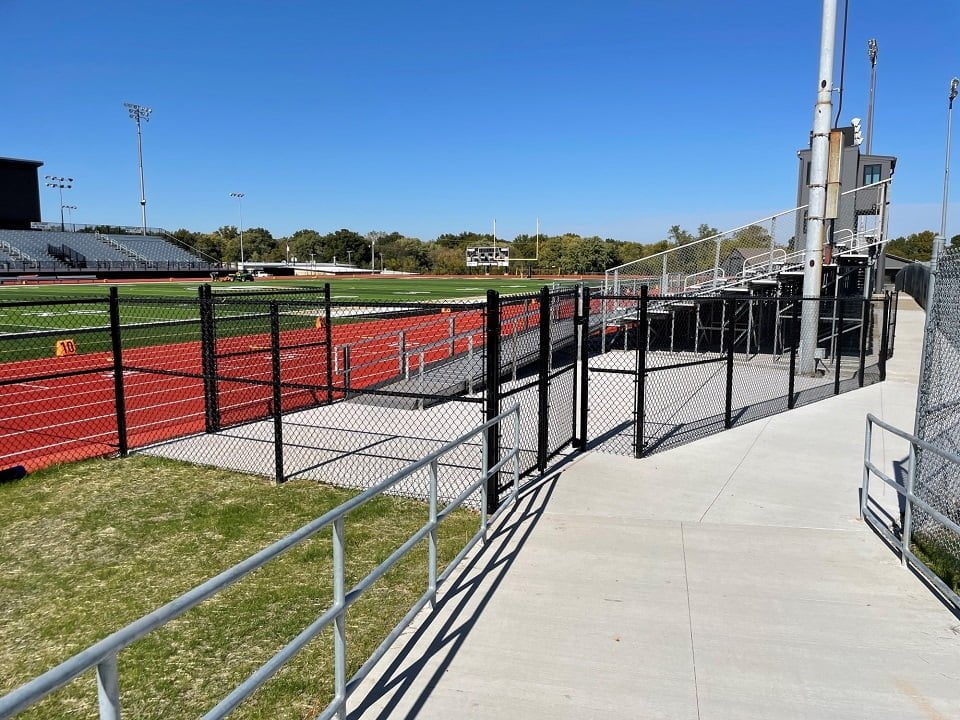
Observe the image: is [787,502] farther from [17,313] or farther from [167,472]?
[17,313]

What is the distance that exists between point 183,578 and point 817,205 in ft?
47.1

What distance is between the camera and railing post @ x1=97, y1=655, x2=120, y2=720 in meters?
1.93

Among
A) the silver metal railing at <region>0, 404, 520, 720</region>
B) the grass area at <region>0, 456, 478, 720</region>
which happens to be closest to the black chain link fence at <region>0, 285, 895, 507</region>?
the grass area at <region>0, 456, 478, 720</region>

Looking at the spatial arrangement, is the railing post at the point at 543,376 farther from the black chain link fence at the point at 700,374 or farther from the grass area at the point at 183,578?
→ the grass area at the point at 183,578

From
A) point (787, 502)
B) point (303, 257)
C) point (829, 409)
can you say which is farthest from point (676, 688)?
point (303, 257)

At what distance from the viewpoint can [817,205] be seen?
1509 centimetres

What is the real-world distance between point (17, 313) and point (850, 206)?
31067 millimetres

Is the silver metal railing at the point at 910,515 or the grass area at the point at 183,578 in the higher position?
the silver metal railing at the point at 910,515

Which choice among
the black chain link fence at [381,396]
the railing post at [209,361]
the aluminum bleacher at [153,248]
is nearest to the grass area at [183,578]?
the black chain link fence at [381,396]

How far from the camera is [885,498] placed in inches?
287

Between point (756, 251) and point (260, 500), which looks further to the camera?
point (756, 251)

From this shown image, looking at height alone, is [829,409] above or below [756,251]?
below

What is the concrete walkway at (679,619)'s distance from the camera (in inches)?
148

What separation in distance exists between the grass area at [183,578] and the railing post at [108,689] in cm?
190
